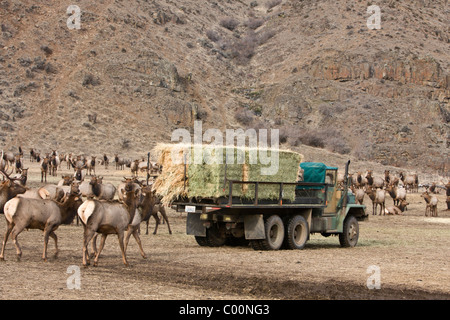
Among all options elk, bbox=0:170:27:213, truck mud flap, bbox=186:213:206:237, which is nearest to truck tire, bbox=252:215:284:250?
truck mud flap, bbox=186:213:206:237

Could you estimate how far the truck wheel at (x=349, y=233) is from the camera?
827 inches

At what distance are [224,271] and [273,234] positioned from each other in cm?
519

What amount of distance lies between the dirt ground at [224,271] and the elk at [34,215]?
65 cm

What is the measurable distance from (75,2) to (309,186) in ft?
238

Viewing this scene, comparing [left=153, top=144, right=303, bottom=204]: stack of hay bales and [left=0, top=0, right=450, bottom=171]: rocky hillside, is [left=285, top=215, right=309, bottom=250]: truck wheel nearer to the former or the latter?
[left=153, top=144, right=303, bottom=204]: stack of hay bales

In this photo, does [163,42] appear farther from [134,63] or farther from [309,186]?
[309,186]

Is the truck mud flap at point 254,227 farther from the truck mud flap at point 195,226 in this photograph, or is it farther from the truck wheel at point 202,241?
the truck wheel at point 202,241

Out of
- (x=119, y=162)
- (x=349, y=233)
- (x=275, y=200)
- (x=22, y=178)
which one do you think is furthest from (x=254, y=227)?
(x=119, y=162)

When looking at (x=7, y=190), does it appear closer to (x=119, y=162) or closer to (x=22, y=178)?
(x=22, y=178)

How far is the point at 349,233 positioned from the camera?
21234 mm

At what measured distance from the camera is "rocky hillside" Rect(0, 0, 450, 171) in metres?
69.2

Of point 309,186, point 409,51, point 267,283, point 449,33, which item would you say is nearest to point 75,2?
point 409,51

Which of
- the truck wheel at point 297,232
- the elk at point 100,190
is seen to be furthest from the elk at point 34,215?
the elk at point 100,190
